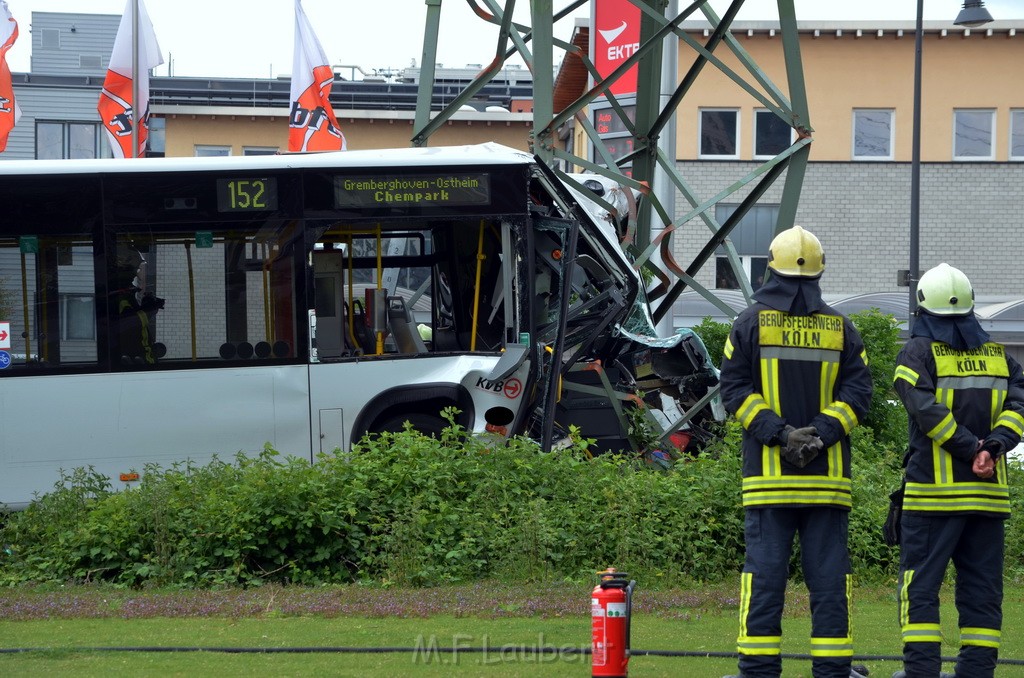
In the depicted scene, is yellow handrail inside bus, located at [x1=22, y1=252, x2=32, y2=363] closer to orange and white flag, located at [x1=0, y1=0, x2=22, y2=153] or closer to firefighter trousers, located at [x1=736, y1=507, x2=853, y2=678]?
firefighter trousers, located at [x1=736, y1=507, x2=853, y2=678]

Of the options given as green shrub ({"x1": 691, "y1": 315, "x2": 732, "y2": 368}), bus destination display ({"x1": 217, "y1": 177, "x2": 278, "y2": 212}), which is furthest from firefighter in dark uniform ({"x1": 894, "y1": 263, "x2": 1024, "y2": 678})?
green shrub ({"x1": 691, "y1": 315, "x2": 732, "y2": 368})

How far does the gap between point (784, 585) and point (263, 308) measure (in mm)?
6858

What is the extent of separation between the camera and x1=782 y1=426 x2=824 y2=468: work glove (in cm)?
562

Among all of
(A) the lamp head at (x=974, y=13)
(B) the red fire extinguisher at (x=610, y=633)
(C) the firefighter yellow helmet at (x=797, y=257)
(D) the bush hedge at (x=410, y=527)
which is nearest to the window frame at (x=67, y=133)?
(A) the lamp head at (x=974, y=13)

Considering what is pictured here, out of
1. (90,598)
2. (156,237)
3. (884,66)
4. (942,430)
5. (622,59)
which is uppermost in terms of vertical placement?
(884,66)

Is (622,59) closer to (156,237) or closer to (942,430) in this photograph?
(156,237)

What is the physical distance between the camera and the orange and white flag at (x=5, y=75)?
22172 millimetres

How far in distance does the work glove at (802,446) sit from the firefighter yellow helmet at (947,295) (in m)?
1.04

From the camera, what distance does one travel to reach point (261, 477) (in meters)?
9.07

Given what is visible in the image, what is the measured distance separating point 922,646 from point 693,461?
14.2ft

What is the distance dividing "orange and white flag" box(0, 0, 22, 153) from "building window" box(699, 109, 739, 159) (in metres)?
22.8

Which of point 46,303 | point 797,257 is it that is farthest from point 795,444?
point 46,303

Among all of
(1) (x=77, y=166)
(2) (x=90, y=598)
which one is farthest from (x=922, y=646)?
(1) (x=77, y=166)

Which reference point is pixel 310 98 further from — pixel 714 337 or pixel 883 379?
pixel 883 379
